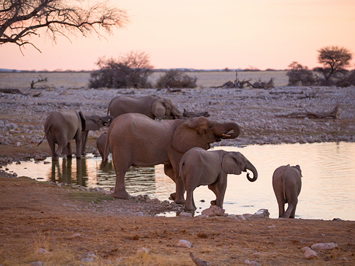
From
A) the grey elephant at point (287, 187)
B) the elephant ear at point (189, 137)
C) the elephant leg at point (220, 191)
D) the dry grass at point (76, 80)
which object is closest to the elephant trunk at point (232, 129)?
the elephant ear at point (189, 137)

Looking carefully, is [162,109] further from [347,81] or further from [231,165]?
[347,81]

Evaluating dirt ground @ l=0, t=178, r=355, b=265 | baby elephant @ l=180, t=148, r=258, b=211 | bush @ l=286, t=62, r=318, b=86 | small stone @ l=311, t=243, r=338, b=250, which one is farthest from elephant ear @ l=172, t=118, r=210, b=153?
bush @ l=286, t=62, r=318, b=86

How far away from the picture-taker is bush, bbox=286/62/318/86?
48.2 meters

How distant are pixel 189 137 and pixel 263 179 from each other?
2874mm

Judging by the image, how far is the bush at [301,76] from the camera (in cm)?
4825

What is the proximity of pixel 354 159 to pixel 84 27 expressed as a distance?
26.4ft

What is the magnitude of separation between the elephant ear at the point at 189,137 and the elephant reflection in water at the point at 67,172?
278cm

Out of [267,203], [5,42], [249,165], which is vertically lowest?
[267,203]

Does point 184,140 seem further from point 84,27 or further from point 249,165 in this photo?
point 84,27

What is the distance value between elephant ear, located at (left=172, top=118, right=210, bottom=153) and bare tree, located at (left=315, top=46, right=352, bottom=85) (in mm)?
44895

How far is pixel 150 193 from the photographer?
396 inches

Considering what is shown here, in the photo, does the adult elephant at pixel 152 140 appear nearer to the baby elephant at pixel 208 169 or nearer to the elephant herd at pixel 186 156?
the elephant herd at pixel 186 156

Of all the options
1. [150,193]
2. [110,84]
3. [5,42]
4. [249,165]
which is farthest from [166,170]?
[110,84]

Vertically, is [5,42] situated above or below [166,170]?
above
